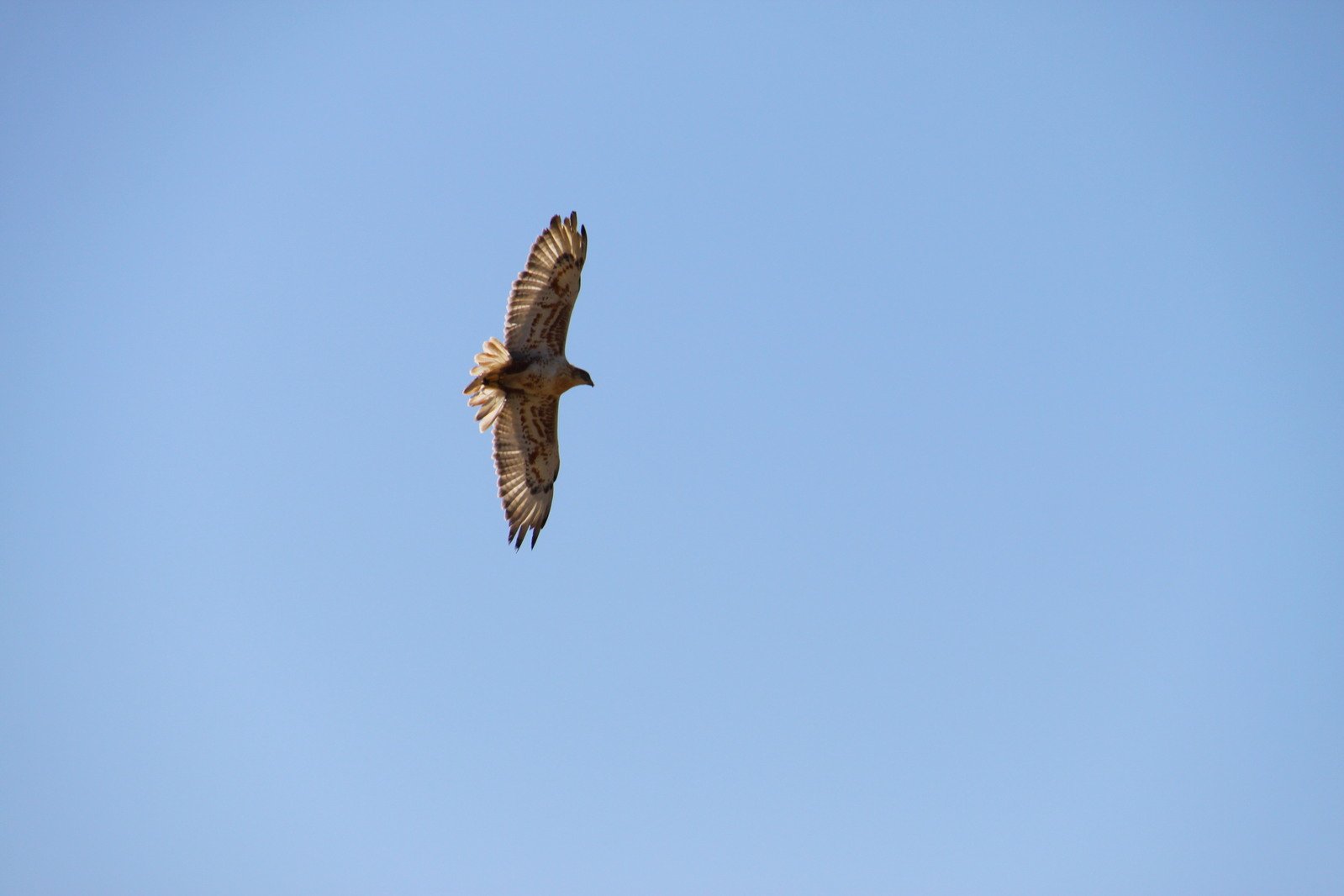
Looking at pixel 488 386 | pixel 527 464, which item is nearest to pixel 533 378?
pixel 488 386

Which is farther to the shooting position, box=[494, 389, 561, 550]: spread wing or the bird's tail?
box=[494, 389, 561, 550]: spread wing

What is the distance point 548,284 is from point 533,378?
134 centimetres

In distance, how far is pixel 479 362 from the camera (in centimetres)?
1825

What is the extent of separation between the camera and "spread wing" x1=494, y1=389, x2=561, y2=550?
19.2m

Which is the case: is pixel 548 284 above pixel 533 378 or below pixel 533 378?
above

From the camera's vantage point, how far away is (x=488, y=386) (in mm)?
18453

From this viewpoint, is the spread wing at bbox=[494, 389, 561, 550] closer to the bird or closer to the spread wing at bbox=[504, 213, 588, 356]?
the bird

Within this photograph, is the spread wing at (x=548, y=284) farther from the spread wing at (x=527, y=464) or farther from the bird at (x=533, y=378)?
the spread wing at (x=527, y=464)

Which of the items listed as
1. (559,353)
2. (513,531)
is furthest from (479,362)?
(513,531)

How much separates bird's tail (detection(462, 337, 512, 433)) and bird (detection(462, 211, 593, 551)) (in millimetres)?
12

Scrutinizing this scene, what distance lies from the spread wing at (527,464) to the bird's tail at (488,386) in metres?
0.22

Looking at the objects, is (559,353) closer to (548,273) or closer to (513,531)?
(548,273)

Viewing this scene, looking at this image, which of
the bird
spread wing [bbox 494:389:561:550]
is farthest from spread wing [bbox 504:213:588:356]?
spread wing [bbox 494:389:561:550]

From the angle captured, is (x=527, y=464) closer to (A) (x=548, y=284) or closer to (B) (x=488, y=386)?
(B) (x=488, y=386)
